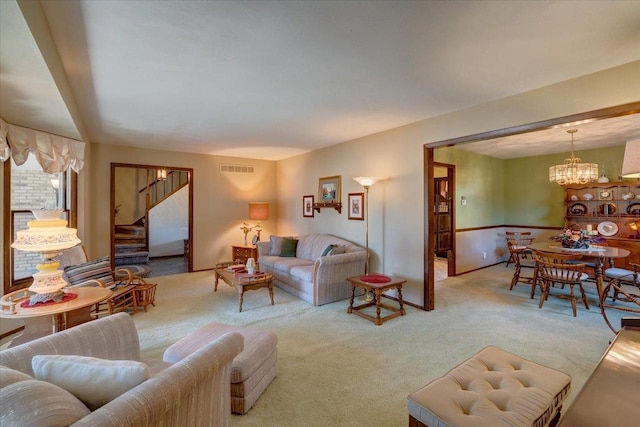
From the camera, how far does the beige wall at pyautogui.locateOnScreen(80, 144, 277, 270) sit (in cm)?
527

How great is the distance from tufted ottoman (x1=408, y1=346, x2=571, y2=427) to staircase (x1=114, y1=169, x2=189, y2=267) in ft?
22.6

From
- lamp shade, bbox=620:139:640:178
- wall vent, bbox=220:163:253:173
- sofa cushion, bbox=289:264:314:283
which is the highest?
wall vent, bbox=220:163:253:173

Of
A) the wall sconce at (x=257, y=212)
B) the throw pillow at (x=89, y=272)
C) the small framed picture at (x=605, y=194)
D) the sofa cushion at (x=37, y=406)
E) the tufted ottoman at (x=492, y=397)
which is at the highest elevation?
the small framed picture at (x=605, y=194)

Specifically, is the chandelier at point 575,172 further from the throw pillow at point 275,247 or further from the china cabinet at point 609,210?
the throw pillow at point 275,247

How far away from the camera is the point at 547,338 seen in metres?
3.10

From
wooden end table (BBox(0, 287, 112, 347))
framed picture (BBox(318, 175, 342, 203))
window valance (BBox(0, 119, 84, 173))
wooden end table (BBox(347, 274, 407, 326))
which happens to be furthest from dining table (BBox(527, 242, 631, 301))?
window valance (BBox(0, 119, 84, 173))

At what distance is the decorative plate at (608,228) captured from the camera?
5.84 m

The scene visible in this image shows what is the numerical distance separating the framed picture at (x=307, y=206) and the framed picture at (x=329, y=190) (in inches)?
15.7

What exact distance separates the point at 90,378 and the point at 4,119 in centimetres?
350

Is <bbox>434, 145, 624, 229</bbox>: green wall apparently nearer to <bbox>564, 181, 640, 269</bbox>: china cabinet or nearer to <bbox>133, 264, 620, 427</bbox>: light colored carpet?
<bbox>564, 181, 640, 269</bbox>: china cabinet

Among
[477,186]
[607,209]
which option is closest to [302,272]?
[477,186]

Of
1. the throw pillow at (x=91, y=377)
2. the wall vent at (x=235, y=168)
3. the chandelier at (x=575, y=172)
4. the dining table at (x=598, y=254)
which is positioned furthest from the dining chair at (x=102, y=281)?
the chandelier at (x=575, y=172)

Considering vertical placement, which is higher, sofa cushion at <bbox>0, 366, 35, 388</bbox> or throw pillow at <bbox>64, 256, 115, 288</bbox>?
sofa cushion at <bbox>0, 366, 35, 388</bbox>

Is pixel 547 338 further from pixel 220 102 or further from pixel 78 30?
pixel 78 30
